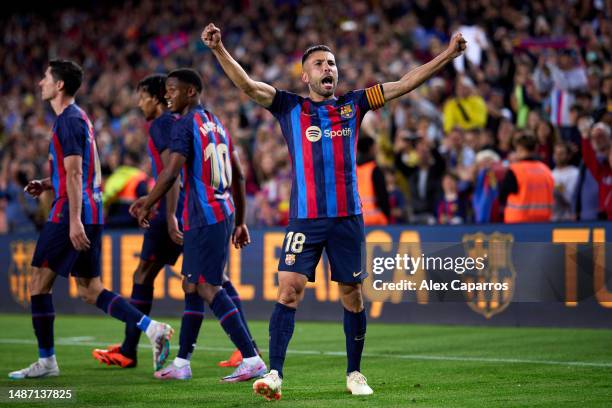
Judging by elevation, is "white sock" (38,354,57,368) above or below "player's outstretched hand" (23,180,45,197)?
below

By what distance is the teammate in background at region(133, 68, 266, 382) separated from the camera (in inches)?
286

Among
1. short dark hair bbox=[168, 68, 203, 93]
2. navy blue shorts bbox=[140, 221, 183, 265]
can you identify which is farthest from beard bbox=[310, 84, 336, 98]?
navy blue shorts bbox=[140, 221, 183, 265]

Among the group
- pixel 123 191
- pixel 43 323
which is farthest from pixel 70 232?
pixel 123 191

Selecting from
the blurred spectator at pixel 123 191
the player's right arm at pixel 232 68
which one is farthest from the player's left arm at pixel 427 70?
the blurred spectator at pixel 123 191

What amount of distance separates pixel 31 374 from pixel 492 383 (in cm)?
344

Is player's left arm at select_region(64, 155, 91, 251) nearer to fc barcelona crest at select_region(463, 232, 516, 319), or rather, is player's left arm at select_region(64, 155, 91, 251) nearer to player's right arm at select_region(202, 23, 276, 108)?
player's right arm at select_region(202, 23, 276, 108)

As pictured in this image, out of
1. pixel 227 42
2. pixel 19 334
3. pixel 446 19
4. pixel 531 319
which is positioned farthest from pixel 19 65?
pixel 531 319

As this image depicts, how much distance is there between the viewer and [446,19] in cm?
1805

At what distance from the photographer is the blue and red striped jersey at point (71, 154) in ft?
25.3

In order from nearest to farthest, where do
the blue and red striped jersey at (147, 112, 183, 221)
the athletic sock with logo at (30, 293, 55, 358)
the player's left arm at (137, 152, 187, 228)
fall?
the player's left arm at (137, 152, 187, 228), the athletic sock with logo at (30, 293, 55, 358), the blue and red striped jersey at (147, 112, 183, 221)

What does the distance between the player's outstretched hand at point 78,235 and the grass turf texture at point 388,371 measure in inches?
39.8

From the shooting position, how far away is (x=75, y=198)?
7582 mm

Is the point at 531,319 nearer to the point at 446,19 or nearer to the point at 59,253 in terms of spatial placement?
the point at 59,253

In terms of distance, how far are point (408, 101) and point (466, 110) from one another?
55.2 inches
